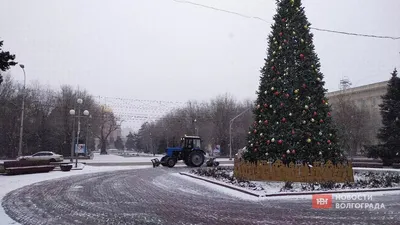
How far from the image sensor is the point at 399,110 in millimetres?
30562

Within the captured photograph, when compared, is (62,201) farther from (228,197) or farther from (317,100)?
(317,100)

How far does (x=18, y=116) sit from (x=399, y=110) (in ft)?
159

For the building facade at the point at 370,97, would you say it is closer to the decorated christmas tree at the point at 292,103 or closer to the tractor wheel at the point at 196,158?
the tractor wheel at the point at 196,158

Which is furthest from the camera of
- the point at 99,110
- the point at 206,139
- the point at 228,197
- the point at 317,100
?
the point at 206,139

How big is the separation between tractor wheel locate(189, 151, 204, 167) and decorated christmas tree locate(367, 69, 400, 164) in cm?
1584

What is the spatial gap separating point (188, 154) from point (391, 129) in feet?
60.8

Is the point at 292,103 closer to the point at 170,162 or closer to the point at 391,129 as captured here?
the point at 170,162

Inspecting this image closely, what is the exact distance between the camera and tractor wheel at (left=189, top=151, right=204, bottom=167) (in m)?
28.6

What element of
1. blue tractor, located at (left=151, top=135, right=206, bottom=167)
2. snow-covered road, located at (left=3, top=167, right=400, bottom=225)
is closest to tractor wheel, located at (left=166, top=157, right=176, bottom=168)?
blue tractor, located at (left=151, top=135, right=206, bottom=167)

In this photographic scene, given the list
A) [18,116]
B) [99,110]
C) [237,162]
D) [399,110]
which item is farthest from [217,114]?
[237,162]

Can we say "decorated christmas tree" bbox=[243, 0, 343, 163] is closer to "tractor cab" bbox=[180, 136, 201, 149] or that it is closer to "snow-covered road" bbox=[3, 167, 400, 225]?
"snow-covered road" bbox=[3, 167, 400, 225]

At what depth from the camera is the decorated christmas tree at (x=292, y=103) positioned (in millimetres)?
15945

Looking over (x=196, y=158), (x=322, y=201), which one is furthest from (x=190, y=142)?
(x=322, y=201)

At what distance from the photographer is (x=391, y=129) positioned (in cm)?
3083
